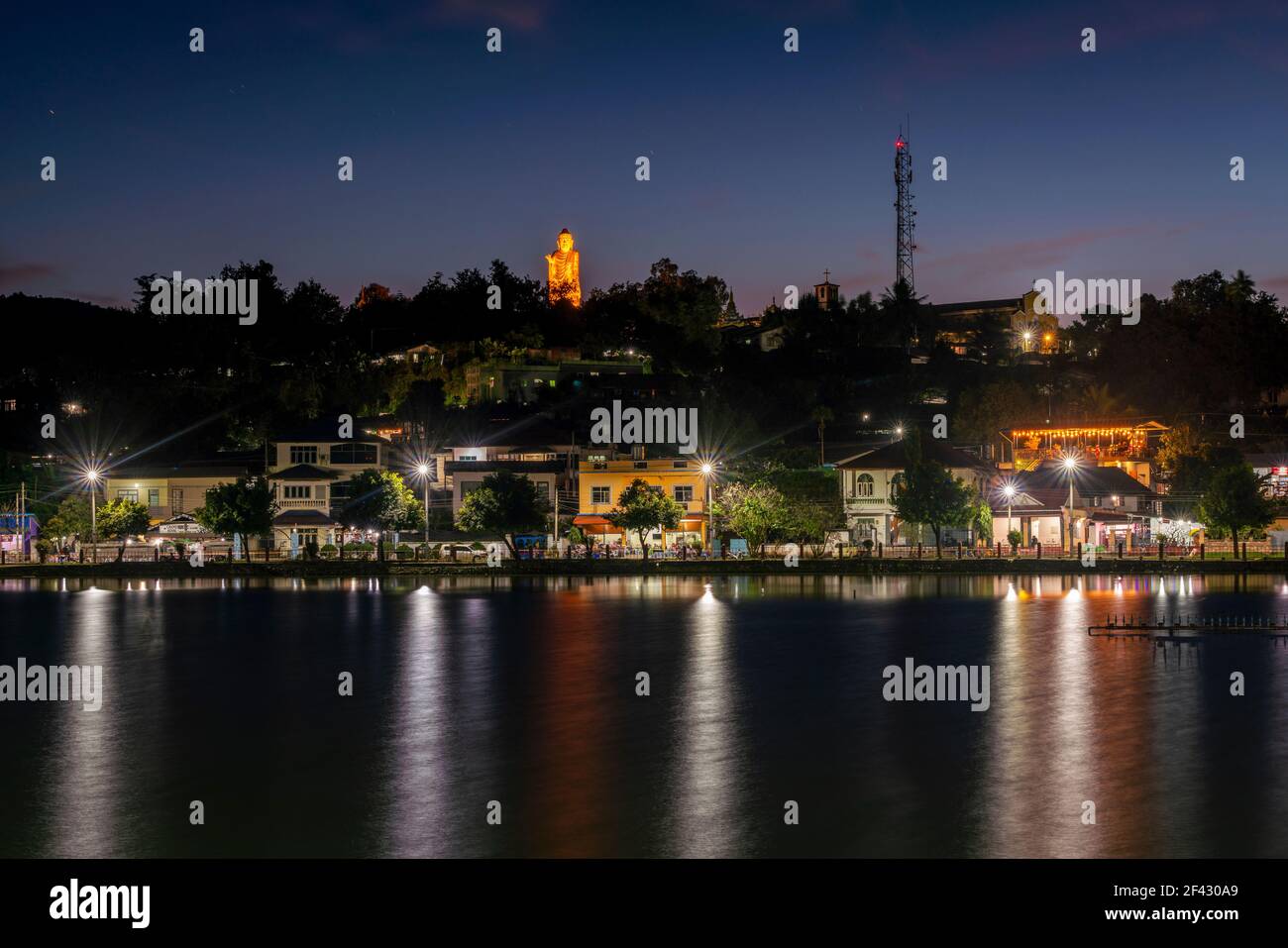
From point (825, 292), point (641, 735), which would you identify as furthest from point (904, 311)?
point (641, 735)

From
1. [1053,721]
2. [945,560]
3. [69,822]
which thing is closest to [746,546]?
[945,560]

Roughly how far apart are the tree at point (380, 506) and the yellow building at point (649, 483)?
9130 mm

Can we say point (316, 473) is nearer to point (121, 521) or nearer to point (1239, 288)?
point (121, 521)

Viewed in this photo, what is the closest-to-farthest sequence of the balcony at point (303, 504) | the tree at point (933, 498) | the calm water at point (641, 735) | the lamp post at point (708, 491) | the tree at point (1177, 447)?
the calm water at point (641, 735) → the tree at point (933, 498) → the lamp post at point (708, 491) → the balcony at point (303, 504) → the tree at point (1177, 447)

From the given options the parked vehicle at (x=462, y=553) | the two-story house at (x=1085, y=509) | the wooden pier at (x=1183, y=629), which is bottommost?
the wooden pier at (x=1183, y=629)

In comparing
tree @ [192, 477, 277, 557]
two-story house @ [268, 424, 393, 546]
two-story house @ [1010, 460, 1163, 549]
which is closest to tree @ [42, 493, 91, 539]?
tree @ [192, 477, 277, 557]

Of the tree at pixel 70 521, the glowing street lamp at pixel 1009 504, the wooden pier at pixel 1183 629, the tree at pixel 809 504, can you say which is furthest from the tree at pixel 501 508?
the wooden pier at pixel 1183 629

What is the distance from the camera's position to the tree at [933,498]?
6456 cm

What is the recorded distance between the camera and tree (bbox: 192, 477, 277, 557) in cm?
6675

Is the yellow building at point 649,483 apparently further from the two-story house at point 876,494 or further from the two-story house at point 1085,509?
the two-story house at point 1085,509

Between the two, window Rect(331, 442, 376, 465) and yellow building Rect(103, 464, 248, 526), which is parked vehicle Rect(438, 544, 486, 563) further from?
yellow building Rect(103, 464, 248, 526)

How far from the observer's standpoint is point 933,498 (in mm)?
64562

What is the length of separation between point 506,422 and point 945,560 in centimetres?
3310

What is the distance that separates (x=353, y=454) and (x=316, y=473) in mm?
3755
